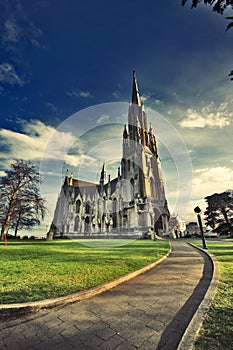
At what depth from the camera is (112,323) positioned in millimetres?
3031

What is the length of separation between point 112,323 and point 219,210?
4280 cm

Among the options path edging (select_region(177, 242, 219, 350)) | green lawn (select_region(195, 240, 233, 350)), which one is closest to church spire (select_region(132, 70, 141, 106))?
green lawn (select_region(195, 240, 233, 350))

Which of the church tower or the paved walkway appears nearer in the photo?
the paved walkway

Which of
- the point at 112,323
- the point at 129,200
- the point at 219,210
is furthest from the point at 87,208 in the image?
the point at 112,323

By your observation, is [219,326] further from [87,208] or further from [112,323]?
[87,208]

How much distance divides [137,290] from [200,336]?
2.47 m

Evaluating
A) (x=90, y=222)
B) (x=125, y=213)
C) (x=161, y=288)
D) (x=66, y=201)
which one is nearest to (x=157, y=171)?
(x=125, y=213)

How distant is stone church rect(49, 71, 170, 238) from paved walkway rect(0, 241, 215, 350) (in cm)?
3228

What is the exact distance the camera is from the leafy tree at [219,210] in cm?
3430

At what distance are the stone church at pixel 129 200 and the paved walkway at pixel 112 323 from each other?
106 ft

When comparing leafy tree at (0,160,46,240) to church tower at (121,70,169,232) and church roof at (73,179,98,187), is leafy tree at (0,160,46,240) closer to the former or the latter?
church tower at (121,70,169,232)

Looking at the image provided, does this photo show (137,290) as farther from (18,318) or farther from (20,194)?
(20,194)

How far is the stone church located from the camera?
39.4 metres

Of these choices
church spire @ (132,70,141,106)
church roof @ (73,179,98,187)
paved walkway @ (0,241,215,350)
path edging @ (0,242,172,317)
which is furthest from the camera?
church roof @ (73,179,98,187)
